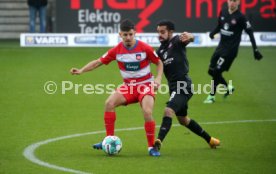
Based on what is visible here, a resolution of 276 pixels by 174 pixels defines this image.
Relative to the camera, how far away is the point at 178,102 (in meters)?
12.1

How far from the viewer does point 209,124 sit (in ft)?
49.8

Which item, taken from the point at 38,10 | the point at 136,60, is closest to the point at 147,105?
the point at 136,60

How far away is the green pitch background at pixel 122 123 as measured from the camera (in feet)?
Result: 36.6

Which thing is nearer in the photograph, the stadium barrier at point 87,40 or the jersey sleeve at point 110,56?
the jersey sleeve at point 110,56

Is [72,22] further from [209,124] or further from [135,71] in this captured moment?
[135,71]

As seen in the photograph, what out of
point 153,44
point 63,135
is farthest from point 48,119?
point 153,44

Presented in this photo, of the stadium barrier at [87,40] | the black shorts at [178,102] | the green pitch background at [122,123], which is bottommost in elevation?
the stadium barrier at [87,40]

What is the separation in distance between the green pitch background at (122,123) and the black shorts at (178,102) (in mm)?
619

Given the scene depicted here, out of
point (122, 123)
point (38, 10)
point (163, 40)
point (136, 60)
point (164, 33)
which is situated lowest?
point (122, 123)

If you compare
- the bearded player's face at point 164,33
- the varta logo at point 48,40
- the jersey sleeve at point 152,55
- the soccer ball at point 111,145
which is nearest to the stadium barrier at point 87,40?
the varta logo at point 48,40

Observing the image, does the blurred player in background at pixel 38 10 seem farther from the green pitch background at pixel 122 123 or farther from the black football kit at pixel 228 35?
the black football kit at pixel 228 35

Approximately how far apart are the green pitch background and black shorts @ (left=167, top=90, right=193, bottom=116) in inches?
24.4

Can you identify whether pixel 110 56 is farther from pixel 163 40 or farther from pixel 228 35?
pixel 228 35

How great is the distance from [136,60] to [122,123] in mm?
3402
